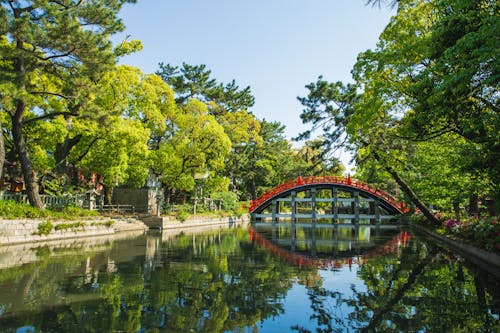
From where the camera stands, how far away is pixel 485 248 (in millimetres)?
12336

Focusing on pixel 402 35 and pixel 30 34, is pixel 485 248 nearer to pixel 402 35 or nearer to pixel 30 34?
pixel 402 35

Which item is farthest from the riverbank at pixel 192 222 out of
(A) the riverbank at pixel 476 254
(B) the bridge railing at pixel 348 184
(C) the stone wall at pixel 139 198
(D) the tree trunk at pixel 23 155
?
(A) the riverbank at pixel 476 254

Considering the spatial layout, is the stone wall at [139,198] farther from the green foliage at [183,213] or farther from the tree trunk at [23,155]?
the tree trunk at [23,155]

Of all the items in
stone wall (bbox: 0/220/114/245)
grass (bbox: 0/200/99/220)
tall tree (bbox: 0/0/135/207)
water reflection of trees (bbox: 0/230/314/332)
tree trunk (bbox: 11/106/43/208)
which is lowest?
water reflection of trees (bbox: 0/230/314/332)

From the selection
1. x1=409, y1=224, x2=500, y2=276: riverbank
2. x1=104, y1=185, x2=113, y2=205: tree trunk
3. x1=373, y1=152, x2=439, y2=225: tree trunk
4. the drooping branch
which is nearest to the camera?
x1=409, y1=224, x2=500, y2=276: riverbank

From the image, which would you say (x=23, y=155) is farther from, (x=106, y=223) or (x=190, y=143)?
(x=190, y=143)

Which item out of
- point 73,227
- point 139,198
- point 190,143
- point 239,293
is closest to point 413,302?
point 239,293

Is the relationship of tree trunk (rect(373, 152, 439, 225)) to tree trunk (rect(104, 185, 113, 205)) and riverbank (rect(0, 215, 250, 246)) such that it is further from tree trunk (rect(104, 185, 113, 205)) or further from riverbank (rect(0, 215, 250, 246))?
tree trunk (rect(104, 185, 113, 205))

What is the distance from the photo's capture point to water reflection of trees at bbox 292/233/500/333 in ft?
19.7

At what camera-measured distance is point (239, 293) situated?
7988 mm

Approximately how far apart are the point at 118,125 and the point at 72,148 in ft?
12.9

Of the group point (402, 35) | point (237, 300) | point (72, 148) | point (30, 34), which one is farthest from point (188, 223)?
point (237, 300)

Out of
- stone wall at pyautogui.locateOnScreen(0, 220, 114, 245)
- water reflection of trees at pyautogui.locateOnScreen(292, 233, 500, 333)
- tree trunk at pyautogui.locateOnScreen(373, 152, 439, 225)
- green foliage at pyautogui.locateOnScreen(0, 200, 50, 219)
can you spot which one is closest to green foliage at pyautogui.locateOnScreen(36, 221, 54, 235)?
stone wall at pyautogui.locateOnScreen(0, 220, 114, 245)

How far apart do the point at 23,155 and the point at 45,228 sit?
366 centimetres
